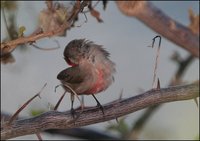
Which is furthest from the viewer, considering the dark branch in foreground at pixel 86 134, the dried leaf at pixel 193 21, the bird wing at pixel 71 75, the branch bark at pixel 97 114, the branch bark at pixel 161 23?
the dark branch in foreground at pixel 86 134

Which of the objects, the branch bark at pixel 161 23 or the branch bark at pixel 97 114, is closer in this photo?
the branch bark at pixel 97 114

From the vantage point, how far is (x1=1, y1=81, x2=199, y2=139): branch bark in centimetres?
91

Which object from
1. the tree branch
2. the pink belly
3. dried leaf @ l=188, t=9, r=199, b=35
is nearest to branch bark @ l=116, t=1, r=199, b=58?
dried leaf @ l=188, t=9, r=199, b=35

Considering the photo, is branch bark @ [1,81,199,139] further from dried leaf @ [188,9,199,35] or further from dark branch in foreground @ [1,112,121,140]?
dark branch in foreground @ [1,112,121,140]

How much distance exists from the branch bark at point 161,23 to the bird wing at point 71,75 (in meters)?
0.43

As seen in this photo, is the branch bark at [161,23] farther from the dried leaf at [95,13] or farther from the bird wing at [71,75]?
the bird wing at [71,75]

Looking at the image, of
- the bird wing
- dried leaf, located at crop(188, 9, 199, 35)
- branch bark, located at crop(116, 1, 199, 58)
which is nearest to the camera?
the bird wing

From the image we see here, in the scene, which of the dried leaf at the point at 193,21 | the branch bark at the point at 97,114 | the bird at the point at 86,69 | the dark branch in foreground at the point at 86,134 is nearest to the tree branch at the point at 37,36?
the bird at the point at 86,69

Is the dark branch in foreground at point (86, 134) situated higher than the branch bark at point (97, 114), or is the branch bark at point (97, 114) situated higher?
the branch bark at point (97, 114)

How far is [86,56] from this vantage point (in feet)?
3.57

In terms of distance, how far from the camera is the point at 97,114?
958 millimetres

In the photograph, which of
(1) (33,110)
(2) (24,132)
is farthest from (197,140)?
(2) (24,132)

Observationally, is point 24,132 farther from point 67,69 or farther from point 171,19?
point 171,19

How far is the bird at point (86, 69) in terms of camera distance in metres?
1.03
